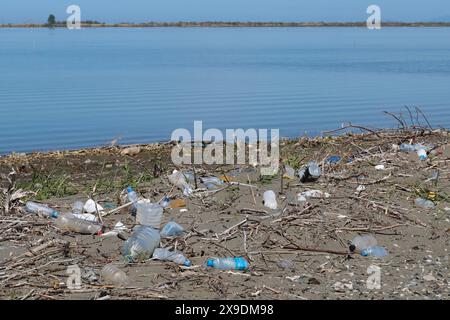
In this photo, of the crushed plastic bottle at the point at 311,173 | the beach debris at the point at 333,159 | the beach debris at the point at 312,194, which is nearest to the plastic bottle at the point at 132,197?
the beach debris at the point at 312,194

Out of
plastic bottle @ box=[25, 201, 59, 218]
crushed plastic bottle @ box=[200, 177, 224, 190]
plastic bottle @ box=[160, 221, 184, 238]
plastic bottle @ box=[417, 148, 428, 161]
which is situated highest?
plastic bottle @ box=[417, 148, 428, 161]

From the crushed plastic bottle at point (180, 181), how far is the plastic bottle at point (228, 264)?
63.0 inches

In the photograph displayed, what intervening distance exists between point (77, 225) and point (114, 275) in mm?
1088

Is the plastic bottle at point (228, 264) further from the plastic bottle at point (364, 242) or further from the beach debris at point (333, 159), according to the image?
the beach debris at point (333, 159)

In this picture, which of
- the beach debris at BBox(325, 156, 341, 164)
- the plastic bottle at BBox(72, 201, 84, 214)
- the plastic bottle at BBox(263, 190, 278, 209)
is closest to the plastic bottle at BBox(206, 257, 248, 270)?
the plastic bottle at BBox(263, 190, 278, 209)

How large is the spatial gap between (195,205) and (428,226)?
1.97 meters

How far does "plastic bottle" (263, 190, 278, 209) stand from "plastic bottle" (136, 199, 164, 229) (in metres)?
0.94

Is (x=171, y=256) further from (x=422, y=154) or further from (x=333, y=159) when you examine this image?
(x=422, y=154)

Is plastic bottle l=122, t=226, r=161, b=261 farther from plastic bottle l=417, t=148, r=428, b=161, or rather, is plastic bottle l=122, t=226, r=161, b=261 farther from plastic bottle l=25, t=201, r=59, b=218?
plastic bottle l=417, t=148, r=428, b=161

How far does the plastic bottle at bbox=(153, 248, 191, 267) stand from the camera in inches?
214

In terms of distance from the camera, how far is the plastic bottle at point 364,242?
19.1 ft

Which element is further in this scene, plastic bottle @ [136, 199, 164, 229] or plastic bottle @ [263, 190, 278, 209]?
plastic bottle @ [263, 190, 278, 209]

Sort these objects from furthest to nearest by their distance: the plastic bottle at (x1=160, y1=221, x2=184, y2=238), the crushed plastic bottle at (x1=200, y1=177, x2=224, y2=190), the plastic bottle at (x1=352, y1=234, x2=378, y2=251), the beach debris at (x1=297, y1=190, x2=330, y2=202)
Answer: the crushed plastic bottle at (x1=200, y1=177, x2=224, y2=190) < the beach debris at (x1=297, y1=190, x2=330, y2=202) < the plastic bottle at (x1=160, y1=221, x2=184, y2=238) < the plastic bottle at (x1=352, y1=234, x2=378, y2=251)

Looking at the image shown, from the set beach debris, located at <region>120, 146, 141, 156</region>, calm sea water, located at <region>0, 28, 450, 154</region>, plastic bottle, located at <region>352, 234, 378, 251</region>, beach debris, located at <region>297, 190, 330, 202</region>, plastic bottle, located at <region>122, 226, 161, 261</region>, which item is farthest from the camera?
calm sea water, located at <region>0, 28, 450, 154</region>
